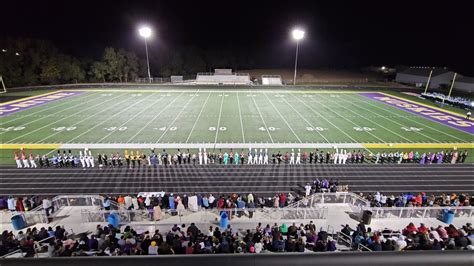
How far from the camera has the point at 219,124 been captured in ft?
92.7

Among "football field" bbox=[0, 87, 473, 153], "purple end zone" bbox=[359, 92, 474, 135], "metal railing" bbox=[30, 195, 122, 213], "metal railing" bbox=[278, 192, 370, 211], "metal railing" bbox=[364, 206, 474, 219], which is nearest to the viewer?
"metal railing" bbox=[364, 206, 474, 219]

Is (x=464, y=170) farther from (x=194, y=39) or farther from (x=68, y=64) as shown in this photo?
(x=194, y=39)

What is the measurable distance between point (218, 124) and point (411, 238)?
21.1 m

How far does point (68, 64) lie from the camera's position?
2303 inches

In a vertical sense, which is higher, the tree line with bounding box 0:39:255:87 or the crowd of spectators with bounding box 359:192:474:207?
the tree line with bounding box 0:39:255:87

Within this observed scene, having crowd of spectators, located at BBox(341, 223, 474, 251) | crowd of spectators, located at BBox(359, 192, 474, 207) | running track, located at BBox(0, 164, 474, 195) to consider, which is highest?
crowd of spectators, located at BBox(341, 223, 474, 251)

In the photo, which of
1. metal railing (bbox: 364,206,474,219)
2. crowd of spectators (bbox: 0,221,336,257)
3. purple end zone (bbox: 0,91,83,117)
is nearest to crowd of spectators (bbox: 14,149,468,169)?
metal railing (bbox: 364,206,474,219)

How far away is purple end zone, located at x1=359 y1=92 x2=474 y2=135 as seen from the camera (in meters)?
28.0

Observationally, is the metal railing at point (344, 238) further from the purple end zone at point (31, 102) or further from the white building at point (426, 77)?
the white building at point (426, 77)

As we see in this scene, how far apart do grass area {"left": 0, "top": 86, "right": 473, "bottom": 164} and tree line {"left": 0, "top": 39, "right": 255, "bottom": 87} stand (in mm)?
20164

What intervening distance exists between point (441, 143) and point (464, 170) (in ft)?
18.1

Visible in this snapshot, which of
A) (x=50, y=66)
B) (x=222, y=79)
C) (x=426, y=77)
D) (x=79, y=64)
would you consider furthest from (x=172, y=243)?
(x=426, y=77)

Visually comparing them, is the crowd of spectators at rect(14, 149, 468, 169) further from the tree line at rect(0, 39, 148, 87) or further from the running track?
the tree line at rect(0, 39, 148, 87)

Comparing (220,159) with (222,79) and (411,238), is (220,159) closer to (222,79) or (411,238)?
(411,238)
